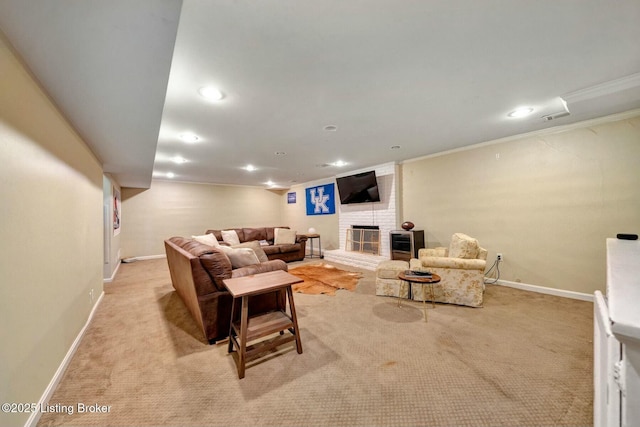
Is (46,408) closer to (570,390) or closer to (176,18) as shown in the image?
(176,18)

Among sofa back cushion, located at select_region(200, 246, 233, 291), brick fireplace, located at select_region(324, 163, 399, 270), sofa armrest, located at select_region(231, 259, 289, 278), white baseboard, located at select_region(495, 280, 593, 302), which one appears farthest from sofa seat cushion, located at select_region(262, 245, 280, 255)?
white baseboard, located at select_region(495, 280, 593, 302)

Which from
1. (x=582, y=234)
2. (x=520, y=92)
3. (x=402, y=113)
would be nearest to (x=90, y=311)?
(x=402, y=113)

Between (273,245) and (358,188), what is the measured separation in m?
2.58

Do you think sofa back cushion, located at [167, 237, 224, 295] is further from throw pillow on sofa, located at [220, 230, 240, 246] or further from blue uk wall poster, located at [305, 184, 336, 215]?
→ blue uk wall poster, located at [305, 184, 336, 215]

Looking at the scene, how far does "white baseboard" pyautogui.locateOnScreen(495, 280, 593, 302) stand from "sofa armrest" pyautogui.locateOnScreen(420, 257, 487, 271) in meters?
1.14

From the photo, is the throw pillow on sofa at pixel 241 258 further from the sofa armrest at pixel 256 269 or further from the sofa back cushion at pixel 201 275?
the sofa back cushion at pixel 201 275

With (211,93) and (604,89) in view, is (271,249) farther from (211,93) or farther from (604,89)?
(604,89)

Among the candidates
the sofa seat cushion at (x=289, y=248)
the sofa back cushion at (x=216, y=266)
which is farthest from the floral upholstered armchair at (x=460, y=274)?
the sofa seat cushion at (x=289, y=248)

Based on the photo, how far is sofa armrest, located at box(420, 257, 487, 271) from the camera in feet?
9.13

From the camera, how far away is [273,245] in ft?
19.1

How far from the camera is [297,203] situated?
25.9 ft

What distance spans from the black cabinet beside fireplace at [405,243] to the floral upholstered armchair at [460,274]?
1.25 meters

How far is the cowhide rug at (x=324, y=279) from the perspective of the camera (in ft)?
11.8

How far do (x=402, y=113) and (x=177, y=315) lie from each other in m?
3.55
